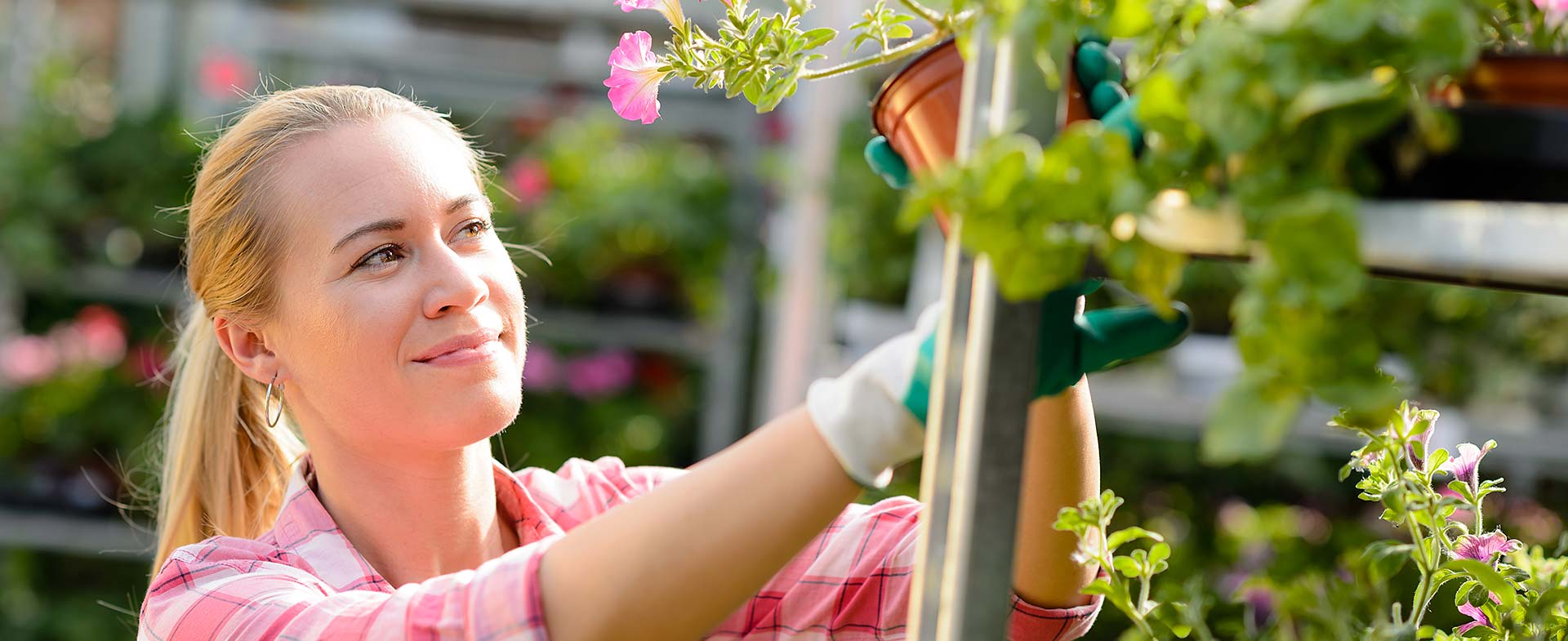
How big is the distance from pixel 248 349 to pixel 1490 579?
2.72 feet

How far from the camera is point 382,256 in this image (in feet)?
2.85

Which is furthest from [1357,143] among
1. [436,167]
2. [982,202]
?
[436,167]

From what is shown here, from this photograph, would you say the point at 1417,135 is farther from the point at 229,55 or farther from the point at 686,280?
the point at 229,55

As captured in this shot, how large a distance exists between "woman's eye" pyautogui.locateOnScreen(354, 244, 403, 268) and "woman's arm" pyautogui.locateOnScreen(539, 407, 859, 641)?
0.38m

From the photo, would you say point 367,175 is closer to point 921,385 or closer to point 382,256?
point 382,256

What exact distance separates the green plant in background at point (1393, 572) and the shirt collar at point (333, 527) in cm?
49

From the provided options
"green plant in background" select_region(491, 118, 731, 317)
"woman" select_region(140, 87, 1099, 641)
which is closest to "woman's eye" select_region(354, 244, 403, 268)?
"woman" select_region(140, 87, 1099, 641)

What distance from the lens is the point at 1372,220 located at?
43 cm

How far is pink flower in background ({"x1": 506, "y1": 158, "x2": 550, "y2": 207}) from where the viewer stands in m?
2.96

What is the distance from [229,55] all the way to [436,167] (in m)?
2.65

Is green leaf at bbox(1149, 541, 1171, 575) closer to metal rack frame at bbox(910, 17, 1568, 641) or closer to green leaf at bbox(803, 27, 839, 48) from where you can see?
metal rack frame at bbox(910, 17, 1568, 641)

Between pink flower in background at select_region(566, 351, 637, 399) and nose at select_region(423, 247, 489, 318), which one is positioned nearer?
nose at select_region(423, 247, 489, 318)

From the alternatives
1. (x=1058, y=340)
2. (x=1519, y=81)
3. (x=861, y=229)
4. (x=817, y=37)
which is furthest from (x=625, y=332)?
(x=1519, y=81)

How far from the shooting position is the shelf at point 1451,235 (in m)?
0.42
